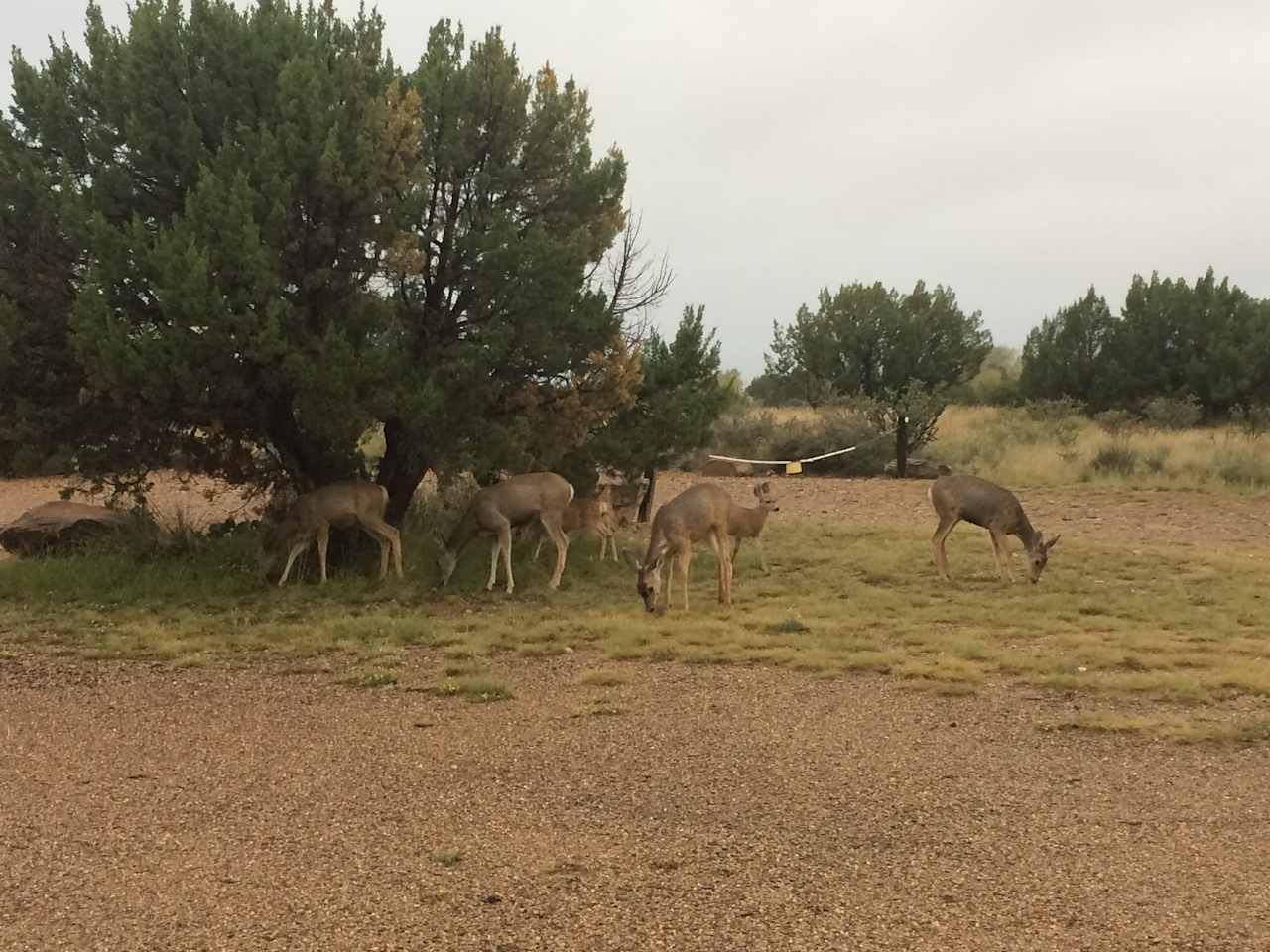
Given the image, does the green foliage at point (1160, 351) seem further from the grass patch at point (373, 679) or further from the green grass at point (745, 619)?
the grass patch at point (373, 679)

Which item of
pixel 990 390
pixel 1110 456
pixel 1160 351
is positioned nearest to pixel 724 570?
pixel 1110 456

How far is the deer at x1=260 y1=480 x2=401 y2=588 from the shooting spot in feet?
45.0

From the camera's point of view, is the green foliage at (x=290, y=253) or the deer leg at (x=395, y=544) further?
the deer leg at (x=395, y=544)

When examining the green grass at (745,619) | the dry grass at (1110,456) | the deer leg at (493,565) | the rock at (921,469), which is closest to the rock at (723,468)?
the rock at (921,469)

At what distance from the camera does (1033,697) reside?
27.8ft

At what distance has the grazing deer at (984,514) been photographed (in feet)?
46.9

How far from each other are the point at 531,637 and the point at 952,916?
22.0ft

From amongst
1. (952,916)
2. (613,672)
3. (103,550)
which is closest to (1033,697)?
(613,672)

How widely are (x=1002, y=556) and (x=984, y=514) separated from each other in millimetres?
655

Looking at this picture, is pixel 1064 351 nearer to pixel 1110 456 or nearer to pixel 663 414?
pixel 1110 456

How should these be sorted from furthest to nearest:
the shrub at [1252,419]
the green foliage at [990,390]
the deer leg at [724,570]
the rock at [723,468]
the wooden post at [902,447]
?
the green foliage at [990,390] < the shrub at [1252,419] < the rock at [723,468] < the wooden post at [902,447] < the deer leg at [724,570]

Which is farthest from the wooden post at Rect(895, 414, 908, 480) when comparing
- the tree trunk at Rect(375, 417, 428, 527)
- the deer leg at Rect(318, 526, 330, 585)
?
the deer leg at Rect(318, 526, 330, 585)

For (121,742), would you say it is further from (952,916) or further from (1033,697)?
(1033,697)

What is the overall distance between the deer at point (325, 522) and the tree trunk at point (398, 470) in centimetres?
62
